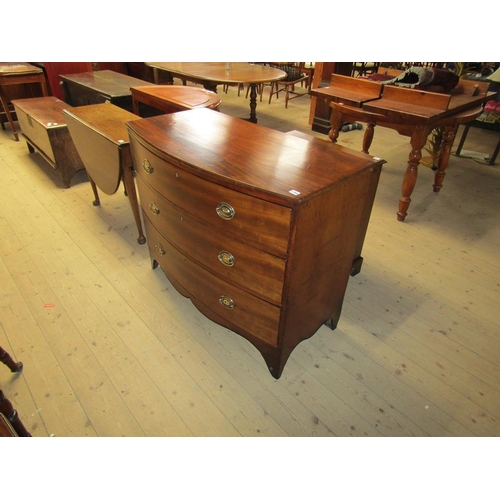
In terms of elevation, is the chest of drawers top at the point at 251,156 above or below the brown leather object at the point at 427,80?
below

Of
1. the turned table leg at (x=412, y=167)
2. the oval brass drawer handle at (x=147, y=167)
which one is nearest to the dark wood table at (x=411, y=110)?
the turned table leg at (x=412, y=167)

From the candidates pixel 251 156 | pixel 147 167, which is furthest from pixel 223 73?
pixel 251 156

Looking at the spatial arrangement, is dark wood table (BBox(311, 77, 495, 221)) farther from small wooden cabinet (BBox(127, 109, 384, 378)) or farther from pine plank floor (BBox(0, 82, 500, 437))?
small wooden cabinet (BBox(127, 109, 384, 378))

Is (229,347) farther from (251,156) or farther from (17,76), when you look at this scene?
(17,76)

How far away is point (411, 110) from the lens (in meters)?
2.39

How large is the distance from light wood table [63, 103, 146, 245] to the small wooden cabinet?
0.46 meters

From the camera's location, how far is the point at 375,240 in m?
2.65

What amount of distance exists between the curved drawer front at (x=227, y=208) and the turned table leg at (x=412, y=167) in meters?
1.79

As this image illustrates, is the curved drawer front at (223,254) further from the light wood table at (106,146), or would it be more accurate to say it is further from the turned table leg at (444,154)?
the turned table leg at (444,154)

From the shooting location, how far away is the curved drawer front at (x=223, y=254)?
131 cm

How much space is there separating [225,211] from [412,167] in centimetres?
195

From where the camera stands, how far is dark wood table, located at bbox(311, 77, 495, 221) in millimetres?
2387

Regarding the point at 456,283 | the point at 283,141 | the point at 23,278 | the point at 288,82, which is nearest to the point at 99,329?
the point at 23,278

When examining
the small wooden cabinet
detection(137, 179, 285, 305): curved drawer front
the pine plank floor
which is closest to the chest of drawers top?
the small wooden cabinet
